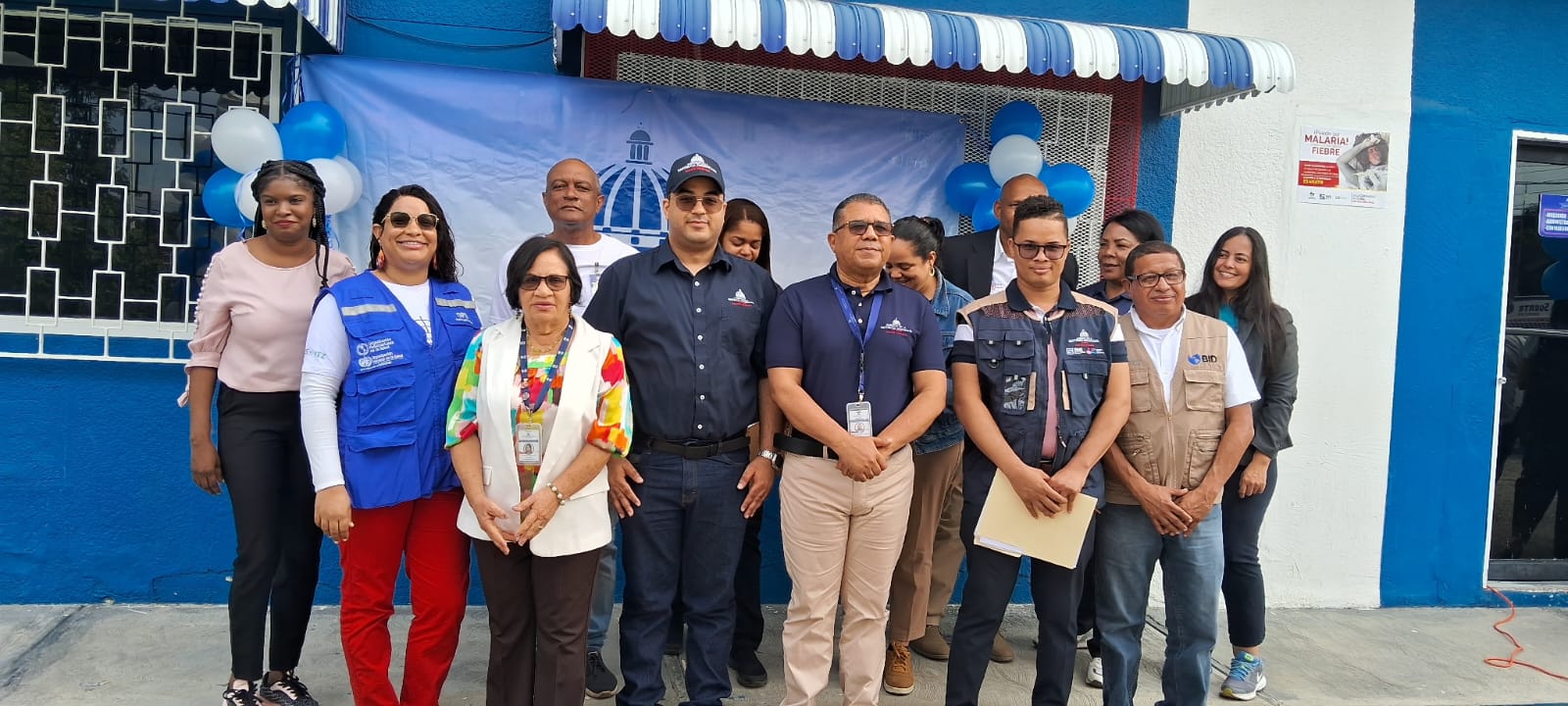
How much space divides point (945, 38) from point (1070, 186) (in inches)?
39.8

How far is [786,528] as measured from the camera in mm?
3428

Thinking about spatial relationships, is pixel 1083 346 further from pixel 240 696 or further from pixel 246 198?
pixel 246 198

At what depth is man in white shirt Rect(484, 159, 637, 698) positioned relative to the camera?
3.77m

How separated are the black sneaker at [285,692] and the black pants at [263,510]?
151mm

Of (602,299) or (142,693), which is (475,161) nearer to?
(602,299)

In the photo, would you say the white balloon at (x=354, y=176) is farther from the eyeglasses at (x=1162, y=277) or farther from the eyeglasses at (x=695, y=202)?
the eyeglasses at (x=1162, y=277)

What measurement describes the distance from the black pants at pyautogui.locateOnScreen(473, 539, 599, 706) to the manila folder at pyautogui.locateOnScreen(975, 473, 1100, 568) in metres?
1.31

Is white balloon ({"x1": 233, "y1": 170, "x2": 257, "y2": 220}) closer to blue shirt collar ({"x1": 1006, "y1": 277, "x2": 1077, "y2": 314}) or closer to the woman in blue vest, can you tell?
the woman in blue vest

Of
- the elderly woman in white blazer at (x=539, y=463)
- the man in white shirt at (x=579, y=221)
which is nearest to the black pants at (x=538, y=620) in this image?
the elderly woman in white blazer at (x=539, y=463)

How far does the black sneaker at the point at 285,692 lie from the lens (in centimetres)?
351

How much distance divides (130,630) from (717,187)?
3.19 m

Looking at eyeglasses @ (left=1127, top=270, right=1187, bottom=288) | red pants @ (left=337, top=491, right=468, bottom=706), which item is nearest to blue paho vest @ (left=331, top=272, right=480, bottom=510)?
red pants @ (left=337, top=491, right=468, bottom=706)

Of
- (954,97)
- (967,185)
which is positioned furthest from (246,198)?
(954,97)

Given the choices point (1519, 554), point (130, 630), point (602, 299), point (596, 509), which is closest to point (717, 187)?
point (602, 299)
